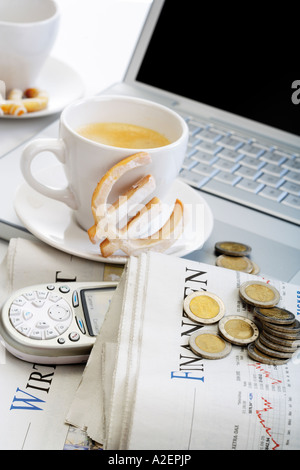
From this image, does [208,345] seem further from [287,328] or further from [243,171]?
[243,171]

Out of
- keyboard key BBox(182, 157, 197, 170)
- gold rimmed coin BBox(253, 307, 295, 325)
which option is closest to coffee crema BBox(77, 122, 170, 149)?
keyboard key BBox(182, 157, 197, 170)

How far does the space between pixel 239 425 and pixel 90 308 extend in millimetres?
161

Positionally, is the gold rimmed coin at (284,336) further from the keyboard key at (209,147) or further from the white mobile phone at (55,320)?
the keyboard key at (209,147)

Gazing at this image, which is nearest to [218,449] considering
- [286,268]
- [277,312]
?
[277,312]

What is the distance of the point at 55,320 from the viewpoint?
0.48 meters

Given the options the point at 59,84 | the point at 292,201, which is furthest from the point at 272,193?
the point at 59,84

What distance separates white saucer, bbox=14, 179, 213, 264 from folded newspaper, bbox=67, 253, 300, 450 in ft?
0.28

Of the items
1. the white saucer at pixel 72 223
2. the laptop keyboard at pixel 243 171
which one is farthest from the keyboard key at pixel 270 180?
the white saucer at pixel 72 223

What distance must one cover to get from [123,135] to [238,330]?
0.81 feet

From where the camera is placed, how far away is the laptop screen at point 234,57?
0.77 metres

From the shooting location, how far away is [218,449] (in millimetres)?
388

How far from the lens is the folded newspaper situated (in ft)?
1.27

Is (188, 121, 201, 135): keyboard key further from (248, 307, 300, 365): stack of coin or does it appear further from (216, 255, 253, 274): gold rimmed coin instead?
(248, 307, 300, 365): stack of coin
